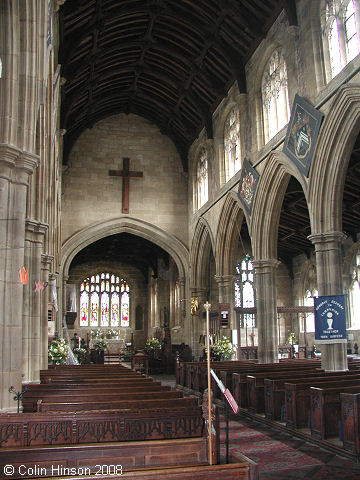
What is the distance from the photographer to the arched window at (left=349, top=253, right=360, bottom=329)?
1930 centimetres

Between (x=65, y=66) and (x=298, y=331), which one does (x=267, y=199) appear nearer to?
(x=65, y=66)

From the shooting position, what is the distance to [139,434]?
4293 millimetres

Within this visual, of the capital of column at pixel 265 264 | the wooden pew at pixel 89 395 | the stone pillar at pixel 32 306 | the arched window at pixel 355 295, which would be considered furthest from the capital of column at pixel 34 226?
the arched window at pixel 355 295

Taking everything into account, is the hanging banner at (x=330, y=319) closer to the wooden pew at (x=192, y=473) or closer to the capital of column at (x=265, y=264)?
the capital of column at (x=265, y=264)

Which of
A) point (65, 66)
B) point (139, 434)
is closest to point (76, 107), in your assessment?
point (65, 66)

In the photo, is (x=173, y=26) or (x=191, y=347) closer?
(x=173, y=26)

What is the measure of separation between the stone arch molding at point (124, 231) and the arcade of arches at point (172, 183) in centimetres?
6

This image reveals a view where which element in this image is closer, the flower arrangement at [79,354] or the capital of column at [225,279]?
the capital of column at [225,279]

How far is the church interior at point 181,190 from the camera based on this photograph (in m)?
6.43

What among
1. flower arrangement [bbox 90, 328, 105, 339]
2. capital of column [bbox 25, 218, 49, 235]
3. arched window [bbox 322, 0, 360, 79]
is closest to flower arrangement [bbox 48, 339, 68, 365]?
capital of column [bbox 25, 218, 49, 235]

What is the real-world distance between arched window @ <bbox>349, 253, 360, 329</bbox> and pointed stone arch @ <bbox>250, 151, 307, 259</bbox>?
22.1 feet

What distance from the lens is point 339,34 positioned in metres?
10.6

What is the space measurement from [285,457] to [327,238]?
5.86 metres

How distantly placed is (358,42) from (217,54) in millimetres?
7030
